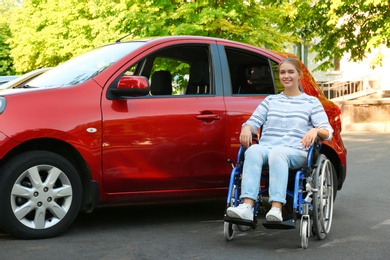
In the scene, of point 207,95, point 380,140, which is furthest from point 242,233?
point 380,140

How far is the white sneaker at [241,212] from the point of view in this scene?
626cm

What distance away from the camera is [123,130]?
691 cm

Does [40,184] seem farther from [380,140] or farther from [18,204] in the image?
[380,140]

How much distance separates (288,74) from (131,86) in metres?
1.30

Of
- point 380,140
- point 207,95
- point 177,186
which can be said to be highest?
point 207,95

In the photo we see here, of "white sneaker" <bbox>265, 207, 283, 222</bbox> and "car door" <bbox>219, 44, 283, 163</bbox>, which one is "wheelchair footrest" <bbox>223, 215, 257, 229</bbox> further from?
"car door" <bbox>219, 44, 283, 163</bbox>

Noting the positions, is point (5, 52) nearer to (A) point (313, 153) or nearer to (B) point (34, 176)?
(B) point (34, 176)

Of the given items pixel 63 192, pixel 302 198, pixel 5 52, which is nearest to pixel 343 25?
pixel 302 198

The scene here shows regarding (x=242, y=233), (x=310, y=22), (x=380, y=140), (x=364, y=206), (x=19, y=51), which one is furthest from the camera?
(x=19, y=51)

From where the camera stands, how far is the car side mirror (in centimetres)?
686

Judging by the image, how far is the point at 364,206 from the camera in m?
8.87

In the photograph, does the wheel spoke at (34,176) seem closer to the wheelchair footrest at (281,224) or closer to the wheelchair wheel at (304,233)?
the wheelchair footrest at (281,224)

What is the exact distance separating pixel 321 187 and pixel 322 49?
21059mm

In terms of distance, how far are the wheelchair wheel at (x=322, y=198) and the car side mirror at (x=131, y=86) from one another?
1518 millimetres
